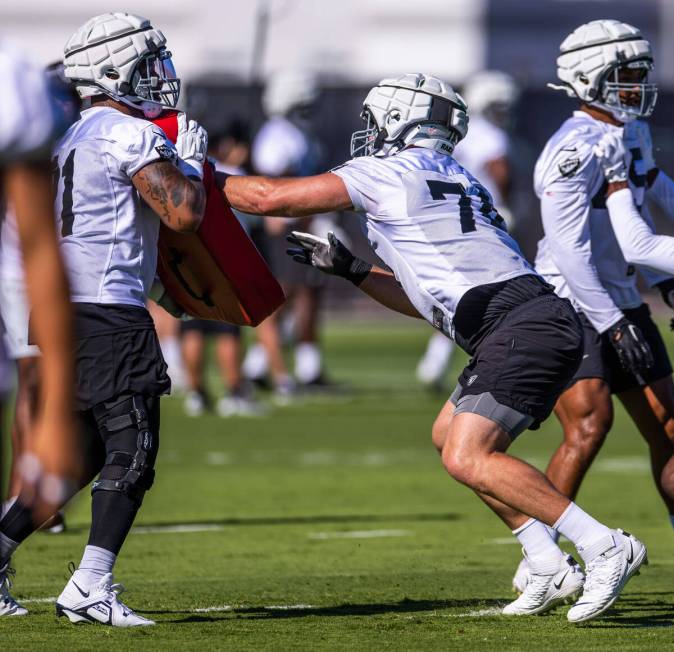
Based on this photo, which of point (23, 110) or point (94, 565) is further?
point (94, 565)

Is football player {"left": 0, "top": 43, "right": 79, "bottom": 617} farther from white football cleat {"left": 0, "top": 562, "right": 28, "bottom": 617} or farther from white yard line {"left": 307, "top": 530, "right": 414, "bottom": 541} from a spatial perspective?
white yard line {"left": 307, "top": 530, "right": 414, "bottom": 541}

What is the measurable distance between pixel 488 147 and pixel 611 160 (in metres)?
8.88

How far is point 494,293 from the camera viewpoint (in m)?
6.21

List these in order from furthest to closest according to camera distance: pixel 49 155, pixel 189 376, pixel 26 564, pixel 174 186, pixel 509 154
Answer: pixel 509 154 < pixel 189 376 < pixel 26 564 < pixel 174 186 < pixel 49 155

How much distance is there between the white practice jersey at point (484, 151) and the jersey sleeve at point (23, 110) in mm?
11393

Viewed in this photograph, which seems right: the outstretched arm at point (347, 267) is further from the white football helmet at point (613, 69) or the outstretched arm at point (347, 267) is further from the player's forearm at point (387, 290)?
the white football helmet at point (613, 69)

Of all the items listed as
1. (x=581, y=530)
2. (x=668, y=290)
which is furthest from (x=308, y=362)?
(x=581, y=530)

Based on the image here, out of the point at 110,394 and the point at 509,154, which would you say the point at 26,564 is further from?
the point at 509,154

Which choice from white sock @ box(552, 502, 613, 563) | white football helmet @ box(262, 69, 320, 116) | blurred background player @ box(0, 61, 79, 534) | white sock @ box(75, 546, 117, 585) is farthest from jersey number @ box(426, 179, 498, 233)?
white football helmet @ box(262, 69, 320, 116)

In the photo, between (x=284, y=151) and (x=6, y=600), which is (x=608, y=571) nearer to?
(x=6, y=600)

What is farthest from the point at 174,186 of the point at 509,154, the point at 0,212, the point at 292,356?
the point at 292,356

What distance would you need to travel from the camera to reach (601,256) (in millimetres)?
7164

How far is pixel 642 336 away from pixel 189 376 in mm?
7952

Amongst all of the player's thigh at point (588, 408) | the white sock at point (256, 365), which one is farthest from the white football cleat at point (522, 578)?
the white sock at point (256, 365)
